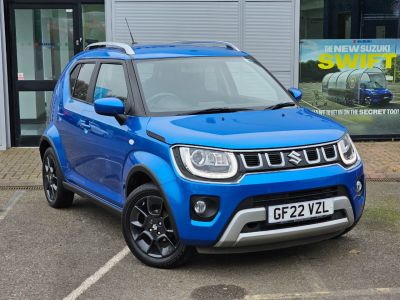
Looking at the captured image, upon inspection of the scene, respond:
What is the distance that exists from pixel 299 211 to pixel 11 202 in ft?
12.7

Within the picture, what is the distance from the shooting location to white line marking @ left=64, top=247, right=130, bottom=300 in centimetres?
415

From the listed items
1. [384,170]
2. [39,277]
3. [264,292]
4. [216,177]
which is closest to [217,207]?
[216,177]

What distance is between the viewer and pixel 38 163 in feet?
28.9

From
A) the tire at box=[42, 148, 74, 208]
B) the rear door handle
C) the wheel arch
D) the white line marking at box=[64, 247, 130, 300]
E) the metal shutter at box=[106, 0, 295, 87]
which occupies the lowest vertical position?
the white line marking at box=[64, 247, 130, 300]

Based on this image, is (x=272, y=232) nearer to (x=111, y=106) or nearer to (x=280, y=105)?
(x=280, y=105)

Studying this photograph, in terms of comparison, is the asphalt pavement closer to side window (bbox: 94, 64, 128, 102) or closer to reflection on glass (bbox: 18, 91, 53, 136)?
side window (bbox: 94, 64, 128, 102)

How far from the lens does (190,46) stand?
5918 mm

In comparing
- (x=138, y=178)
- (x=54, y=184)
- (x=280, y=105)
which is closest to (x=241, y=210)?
(x=138, y=178)

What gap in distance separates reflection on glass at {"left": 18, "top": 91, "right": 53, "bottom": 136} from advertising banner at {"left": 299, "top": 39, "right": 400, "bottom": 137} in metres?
4.34

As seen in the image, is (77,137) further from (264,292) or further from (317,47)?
(317,47)

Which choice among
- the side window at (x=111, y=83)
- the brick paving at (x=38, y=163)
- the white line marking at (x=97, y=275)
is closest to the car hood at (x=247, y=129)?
the side window at (x=111, y=83)

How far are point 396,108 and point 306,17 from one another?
220 centimetres

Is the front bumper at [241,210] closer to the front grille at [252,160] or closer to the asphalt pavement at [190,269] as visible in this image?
the front grille at [252,160]

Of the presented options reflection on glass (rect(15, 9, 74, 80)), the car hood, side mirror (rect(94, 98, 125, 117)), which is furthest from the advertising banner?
side mirror (rect(94, 98, 125, 117))
